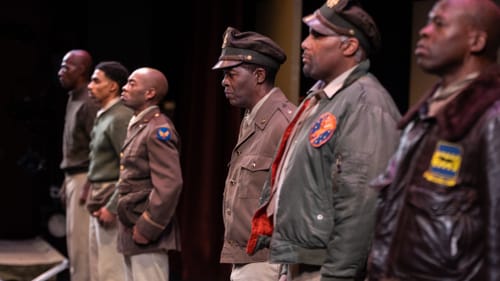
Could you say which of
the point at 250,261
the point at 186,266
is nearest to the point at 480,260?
the point at 250,261

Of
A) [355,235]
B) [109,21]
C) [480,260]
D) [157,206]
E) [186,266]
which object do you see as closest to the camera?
[480,260]

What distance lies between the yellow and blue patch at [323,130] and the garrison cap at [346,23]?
0.28m

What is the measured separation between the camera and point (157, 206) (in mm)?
4664

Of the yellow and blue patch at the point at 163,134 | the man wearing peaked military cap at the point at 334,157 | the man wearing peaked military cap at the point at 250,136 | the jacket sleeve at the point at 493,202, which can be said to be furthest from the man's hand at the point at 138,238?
the jacket sleeve at the point at 493,202

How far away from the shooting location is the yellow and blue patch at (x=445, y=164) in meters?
2.35

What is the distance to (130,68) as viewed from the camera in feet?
25.9

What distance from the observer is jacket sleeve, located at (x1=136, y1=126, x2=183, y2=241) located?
15.3ft

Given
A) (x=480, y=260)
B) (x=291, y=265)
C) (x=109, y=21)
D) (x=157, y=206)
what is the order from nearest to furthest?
(x=480, y=260)
(x=291, y=265)
(x=157, y=206)
(x=109, y=21)

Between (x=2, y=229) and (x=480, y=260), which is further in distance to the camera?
(x=2, y=229)

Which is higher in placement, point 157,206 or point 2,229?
point 157,206

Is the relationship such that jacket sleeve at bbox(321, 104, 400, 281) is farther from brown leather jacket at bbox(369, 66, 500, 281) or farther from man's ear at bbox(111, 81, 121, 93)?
man's ear at bbox(111, 81, 121, 93)

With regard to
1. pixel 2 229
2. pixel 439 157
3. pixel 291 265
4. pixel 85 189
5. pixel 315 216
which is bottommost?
pixel 2 229

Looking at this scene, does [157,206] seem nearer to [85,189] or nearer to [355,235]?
[85,189]

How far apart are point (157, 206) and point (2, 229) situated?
3991 millimetres
